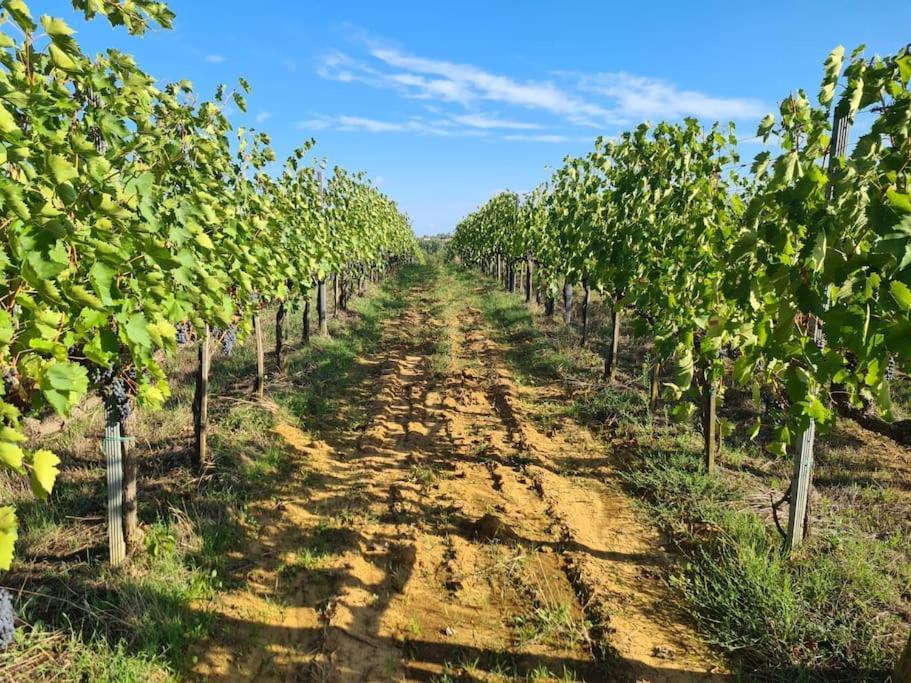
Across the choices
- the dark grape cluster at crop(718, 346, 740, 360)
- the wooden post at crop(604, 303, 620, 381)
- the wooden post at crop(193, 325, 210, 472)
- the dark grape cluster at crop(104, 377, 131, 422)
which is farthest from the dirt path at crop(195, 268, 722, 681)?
the wooden post at crop(604, 303, 620, 381)

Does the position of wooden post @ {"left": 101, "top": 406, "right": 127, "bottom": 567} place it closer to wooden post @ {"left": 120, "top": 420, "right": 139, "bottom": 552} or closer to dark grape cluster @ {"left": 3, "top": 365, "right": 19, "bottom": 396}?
wooden post @ {"left": 120, "top": 420, "right": 139, "bottom": 552}

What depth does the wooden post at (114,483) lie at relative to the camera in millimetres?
4309

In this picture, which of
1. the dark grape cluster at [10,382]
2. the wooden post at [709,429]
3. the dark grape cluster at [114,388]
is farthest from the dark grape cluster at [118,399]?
the wooden post at [709,429]

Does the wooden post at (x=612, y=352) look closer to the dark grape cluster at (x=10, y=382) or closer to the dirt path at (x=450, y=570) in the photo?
the dirt path at (x=450, y=570)

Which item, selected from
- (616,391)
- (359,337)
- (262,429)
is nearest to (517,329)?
(359,337)

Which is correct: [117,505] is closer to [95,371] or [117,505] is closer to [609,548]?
[95,371]

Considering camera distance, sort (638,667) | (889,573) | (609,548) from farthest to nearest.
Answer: (609,548)
(889,573)
(638,667)

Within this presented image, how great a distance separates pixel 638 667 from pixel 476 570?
148 centimetres

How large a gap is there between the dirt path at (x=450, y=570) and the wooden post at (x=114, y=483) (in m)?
1.05

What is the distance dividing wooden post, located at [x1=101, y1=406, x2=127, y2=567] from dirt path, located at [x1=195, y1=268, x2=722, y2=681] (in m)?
1.05

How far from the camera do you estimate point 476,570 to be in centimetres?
457

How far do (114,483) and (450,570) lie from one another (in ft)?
9.30

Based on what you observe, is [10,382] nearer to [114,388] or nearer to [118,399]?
[114,388]

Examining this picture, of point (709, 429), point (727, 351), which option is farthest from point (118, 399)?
point (727, 351)
